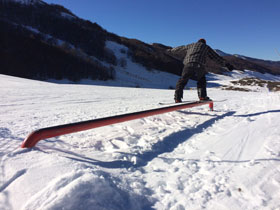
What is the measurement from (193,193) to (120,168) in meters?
0.54

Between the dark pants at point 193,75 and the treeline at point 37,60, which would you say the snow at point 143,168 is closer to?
the dark pants at point 193,75

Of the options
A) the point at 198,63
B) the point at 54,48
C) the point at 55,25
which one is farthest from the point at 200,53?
the point at 55,25

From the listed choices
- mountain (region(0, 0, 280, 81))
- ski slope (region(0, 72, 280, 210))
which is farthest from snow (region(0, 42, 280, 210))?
mountain (region(0, 0, 280, 81))

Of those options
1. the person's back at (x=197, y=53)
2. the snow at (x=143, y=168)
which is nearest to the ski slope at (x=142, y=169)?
the snow at (x=143, y=168)

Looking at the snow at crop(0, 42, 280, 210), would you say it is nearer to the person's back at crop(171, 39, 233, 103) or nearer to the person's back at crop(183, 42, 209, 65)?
the person's back at crop(171, 39, 233, 103)

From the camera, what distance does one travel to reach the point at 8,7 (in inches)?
968

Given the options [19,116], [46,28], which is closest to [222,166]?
[19,116]

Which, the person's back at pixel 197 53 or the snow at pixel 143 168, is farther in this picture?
the person's back at pixel 197 53

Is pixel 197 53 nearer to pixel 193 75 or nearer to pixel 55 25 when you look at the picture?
pixel 193 75

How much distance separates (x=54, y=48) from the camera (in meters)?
20.2

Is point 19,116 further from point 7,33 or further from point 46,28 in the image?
point 46,28

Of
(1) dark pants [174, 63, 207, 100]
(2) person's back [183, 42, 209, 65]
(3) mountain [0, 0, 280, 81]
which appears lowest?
(1) dark pants [174, 63, 207, 100]

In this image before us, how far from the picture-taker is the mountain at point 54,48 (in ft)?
57.0

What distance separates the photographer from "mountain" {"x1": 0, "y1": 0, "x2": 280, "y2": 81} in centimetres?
1736
